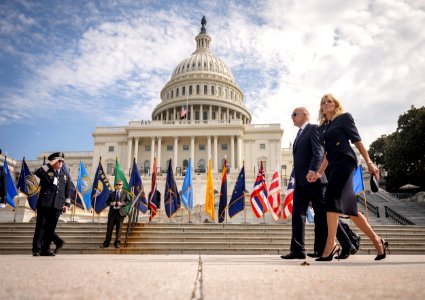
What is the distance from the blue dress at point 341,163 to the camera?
4879 millimetres

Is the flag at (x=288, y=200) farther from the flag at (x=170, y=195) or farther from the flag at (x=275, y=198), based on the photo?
the flag at (x=170, y=195)

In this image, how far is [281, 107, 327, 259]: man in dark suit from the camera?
569 centimetres

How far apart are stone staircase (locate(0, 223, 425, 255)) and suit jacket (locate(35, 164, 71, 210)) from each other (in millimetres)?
2736

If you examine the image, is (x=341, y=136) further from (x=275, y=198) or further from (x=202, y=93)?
(x=202, y=93)

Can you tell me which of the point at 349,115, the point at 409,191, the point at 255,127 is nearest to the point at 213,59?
the point at 255,127

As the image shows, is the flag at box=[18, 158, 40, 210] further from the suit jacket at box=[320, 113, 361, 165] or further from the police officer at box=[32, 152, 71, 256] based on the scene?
the suit jacket at box=[320, 113, 361, 165]

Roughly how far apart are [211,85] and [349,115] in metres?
75.9

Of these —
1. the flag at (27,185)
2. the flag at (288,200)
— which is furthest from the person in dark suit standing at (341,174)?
the flag at (27,185)

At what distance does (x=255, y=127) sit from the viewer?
61062 millimetres

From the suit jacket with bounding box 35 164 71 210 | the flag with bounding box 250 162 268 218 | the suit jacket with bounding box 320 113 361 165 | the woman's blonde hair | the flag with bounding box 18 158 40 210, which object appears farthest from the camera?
the flag with bounding box 250 162 268 218

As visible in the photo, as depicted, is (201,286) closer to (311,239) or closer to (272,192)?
(311,239)

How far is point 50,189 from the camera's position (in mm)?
7848

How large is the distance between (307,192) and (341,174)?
0.99m

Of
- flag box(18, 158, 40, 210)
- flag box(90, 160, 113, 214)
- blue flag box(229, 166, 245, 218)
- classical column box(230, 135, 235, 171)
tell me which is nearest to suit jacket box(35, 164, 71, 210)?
flag box(90, 160, 113, 214)
